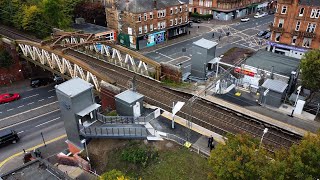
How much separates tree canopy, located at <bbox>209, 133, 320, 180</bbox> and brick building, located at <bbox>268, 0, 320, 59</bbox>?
41.4 meters

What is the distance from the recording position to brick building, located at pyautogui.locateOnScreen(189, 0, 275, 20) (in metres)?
92.2

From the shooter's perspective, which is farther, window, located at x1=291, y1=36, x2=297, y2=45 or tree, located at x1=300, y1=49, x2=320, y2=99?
window, located at x1=291, y1=36, x2=297, y2=45

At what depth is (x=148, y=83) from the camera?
1674 inches

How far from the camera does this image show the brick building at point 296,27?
54312mm

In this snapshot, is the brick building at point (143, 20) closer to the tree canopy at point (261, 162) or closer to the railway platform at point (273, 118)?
the railway platform at point (273, 118)

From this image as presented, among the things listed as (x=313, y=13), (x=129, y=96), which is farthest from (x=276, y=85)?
(x=313, y=13)

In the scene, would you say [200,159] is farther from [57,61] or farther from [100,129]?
[57,61]

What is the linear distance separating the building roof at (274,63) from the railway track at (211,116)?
13011mm

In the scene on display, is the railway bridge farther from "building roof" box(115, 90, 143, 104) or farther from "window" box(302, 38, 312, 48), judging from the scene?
"window" box(302, 38, 312, 48)

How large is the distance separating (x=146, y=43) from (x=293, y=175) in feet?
186

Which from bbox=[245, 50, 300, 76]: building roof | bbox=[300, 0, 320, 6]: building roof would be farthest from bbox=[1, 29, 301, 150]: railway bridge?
bbox=[300, 0, 320, 6]: building roof

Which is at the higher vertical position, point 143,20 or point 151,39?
point 143,20

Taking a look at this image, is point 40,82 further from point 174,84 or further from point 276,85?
point 276,85

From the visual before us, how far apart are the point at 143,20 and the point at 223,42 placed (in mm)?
21917
